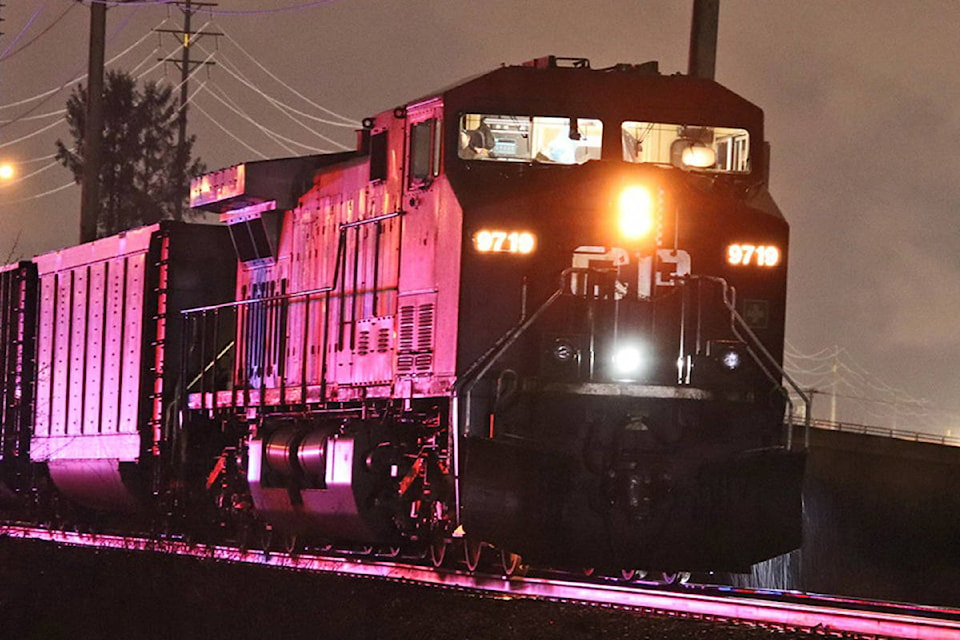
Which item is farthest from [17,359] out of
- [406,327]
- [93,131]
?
[406,327]

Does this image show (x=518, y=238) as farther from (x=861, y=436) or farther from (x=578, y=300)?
(x=861, y=436)

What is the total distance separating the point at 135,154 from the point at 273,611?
240 feet

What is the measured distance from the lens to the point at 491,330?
1438cm

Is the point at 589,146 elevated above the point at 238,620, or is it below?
above

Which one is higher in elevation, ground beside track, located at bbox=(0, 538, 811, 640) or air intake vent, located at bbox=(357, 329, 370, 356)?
air intake vent, located at bbox=(357, 329, 370, 356)

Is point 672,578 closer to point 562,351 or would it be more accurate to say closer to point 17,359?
point 562,351

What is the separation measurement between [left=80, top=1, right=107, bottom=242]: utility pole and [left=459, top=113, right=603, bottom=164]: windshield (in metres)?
15.7

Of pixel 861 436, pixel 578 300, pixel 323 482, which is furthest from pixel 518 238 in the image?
pixel 861 436

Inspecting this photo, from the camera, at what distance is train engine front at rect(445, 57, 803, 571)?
13.7 metres

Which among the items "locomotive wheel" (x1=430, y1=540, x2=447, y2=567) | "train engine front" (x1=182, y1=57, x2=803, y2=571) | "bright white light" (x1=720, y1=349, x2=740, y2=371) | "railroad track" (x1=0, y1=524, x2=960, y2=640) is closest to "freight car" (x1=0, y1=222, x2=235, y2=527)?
"train engine front" (x1=182, y1=57, x2=803, y2=571)

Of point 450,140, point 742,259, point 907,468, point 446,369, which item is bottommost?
point 907,468

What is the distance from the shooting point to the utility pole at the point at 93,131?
2977cm

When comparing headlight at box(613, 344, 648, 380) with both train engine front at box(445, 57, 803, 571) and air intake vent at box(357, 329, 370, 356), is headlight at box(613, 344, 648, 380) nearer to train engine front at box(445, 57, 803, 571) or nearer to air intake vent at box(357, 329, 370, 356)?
train engine front at box(445, 57, 803, 571)

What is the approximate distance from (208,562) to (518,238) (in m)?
3.81
